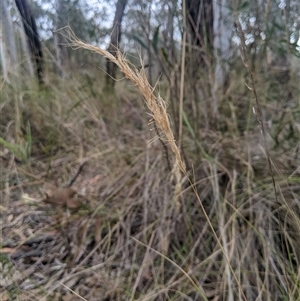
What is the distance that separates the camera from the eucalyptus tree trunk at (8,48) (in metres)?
1.95

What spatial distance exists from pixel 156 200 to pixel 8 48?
1.18 metres

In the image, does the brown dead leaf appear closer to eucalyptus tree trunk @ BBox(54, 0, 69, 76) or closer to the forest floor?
the forest floor

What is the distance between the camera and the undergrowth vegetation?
1.04m

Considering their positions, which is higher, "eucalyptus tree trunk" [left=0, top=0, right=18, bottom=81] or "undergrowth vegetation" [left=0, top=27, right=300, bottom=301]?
"eucalyptus tree trunk" [left=0, top=0, right=18, bottom=81]

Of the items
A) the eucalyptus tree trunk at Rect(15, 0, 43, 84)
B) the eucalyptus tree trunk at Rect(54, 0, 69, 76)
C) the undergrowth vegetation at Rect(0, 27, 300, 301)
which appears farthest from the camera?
the eucalyptus tree trunk at Rect(15, 0, 43, 84)

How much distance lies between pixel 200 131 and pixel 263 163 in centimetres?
31

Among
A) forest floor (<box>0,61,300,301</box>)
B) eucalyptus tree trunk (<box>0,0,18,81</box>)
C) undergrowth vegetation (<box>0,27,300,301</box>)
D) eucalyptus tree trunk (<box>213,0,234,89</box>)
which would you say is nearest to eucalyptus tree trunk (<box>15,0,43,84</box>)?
eucalyptus tree trunk (<box>0,0,18,81</box>)

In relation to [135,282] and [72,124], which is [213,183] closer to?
[135,282]

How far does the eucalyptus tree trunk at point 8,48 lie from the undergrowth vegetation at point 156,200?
0.09 m

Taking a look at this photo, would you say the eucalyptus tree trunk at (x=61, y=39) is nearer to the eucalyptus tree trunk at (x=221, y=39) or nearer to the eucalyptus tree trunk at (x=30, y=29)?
the eucalyptus tree trunk at (x=30, y=29)

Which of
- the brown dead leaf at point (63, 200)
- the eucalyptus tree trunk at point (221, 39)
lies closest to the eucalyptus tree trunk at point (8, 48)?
the brown dead leaf at point (63, 200)

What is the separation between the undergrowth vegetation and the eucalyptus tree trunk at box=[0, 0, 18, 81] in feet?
0.29

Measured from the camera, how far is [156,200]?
1362mm

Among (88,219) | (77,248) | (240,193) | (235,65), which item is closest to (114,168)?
(88,219)
